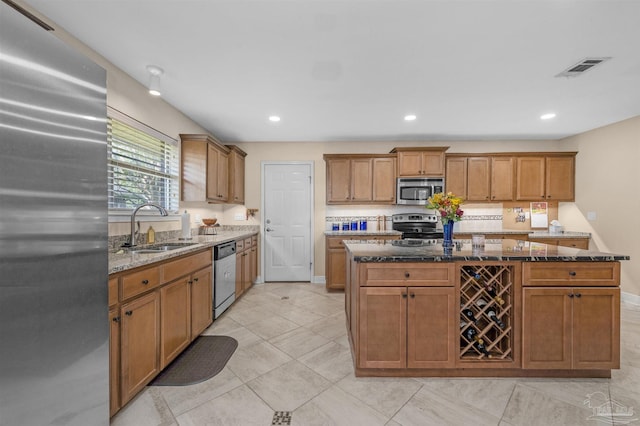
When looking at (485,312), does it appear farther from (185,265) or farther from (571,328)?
(185,265)

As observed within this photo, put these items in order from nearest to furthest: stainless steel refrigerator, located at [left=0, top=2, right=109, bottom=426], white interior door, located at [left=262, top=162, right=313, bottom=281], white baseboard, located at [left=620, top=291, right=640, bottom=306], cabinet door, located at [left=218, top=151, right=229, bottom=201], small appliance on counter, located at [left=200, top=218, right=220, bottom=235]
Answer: stainless steel refrigerator, located at [left=0, top=2, right=109, bottom=426]
white baseboard, located at [left=620, top=291, right=640, bottom=306]
small appliance on counter, located at [left=200, top=218, right=220, bottom=235]
cabinet door, located at [left=218, top=151, right=229, bottom=201]
white interior door, located at [left=262, top=162, right=313, bottom=281]

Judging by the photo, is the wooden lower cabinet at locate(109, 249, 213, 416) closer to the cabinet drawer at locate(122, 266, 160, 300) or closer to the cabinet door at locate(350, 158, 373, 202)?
the cabinet drawer at locate(122, 266, 160, 300)

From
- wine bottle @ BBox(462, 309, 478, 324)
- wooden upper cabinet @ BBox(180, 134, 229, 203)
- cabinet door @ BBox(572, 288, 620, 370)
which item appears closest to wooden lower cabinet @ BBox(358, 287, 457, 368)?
wine bottle @ BBox(462, 309, 478, 324)

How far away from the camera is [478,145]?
4.62 metres

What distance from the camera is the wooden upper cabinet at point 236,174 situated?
405cm

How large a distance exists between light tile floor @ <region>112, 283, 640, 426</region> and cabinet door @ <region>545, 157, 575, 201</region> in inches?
107

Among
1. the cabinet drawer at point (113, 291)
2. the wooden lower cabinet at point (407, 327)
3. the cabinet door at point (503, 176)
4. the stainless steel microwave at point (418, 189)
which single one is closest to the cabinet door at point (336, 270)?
the stainless steel microwave at point (418, 189)

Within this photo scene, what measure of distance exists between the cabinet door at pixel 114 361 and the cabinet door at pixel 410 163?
399 centimetres

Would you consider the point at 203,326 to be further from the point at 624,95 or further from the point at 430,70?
the point at 624,95

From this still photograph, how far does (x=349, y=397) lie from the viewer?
1.76 m

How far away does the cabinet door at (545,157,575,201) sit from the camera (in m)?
4.28

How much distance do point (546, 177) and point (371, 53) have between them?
13.6 feet

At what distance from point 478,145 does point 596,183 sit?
174 cm

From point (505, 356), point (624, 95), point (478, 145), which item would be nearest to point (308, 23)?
point (505, 356)
